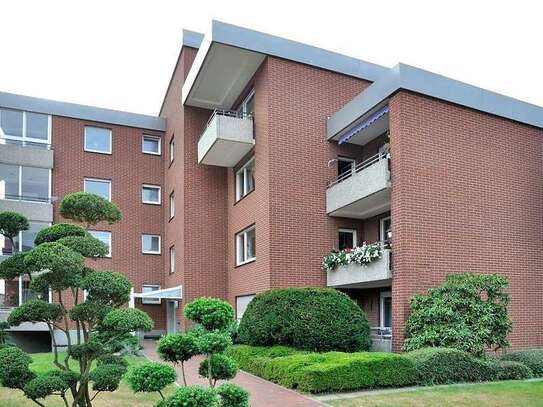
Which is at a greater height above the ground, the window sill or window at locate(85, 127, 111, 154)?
window at locate(85, 127, 111, 154)

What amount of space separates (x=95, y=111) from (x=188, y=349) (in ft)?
73.7

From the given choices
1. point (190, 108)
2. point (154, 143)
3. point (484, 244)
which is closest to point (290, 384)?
point (484, 244)

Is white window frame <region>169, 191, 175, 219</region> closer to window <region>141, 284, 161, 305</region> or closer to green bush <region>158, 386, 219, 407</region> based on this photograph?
window <region>141, 284, 161, 305</region>

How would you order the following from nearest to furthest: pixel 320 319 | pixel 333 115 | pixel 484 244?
pixel 320 319 < pixel 484 244 < pixel 333 115

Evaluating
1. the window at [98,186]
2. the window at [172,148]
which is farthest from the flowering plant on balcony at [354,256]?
the window at [98,186]

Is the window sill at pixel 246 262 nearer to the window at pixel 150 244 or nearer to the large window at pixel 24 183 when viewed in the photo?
the window at pixel 150 244

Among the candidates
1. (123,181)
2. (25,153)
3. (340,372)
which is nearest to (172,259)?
(123,181)

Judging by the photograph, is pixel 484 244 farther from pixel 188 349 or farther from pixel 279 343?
pixel 188 349

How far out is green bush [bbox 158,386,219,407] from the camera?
6137mm

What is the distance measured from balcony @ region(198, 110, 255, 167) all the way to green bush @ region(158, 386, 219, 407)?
13.9 metres

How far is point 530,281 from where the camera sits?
653 inches

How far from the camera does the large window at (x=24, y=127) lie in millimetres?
25656

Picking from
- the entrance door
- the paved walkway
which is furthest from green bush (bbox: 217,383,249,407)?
the entrance door

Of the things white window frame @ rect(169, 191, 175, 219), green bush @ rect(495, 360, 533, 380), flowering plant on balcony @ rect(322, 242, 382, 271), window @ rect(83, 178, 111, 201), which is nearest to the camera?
green bush @ rect(495, 360, 533, 380)
